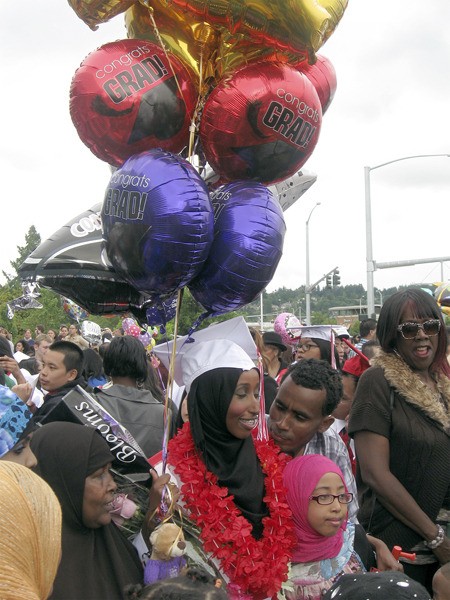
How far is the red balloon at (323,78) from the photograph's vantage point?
3213mm

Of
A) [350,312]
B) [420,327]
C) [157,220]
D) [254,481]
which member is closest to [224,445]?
[254,481]

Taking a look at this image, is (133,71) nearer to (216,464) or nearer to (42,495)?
(216,464)

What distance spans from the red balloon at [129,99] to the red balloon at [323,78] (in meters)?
0.72

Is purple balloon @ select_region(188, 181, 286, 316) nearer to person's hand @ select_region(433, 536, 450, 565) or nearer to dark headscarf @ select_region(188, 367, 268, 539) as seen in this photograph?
dark headscarf @ select_region(188, 367, 268, 539)

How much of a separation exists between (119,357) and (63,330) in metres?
14.2

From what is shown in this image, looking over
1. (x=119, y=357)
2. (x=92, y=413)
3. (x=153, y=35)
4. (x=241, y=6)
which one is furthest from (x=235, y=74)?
(x=119, y=357)

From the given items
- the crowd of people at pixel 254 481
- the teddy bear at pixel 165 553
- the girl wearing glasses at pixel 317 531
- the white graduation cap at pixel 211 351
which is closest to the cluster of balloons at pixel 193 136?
the white graduation cap at pixel 211 351

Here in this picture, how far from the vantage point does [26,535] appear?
133 centimetres

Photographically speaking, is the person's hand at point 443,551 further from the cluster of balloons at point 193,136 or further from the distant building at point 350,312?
the distant building at point 350,312

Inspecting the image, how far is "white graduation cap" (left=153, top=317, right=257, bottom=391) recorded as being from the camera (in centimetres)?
271

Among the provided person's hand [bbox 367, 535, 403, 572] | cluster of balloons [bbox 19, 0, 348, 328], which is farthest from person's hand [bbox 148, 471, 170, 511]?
person's hand [bbox 367, 535, 403, 572]

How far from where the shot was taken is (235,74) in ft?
9.14

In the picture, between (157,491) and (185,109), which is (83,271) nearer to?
(185,109)

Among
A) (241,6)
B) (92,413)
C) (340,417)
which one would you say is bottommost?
(340,417)
